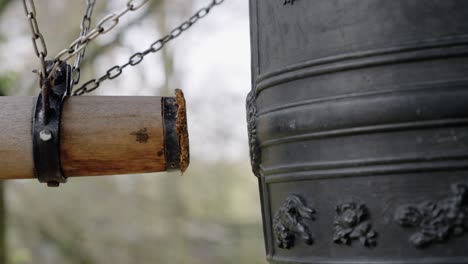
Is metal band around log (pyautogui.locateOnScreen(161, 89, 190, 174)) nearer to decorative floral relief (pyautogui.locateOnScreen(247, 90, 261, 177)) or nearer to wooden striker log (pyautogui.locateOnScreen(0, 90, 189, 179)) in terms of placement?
wooden striker log (pyautogui.locateOnScreen(0, 90, 189, 179))

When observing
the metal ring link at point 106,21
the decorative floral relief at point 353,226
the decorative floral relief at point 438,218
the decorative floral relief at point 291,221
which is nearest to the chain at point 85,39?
the metal ring link at point 106,21

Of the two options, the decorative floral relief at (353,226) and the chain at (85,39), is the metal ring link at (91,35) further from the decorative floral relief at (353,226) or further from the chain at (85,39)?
the decorative floral relief at (353,226)

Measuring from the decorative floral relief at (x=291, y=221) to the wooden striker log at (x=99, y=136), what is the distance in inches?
11.7

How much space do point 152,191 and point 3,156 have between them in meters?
7.31

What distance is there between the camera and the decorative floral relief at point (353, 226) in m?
1.39

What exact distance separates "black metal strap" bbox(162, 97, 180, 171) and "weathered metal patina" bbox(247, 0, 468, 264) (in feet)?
0.81

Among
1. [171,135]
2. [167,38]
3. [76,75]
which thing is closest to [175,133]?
[171,135]

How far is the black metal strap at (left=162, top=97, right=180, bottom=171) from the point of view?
1690 millimetres

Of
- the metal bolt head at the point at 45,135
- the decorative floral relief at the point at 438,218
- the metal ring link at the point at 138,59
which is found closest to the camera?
the decorative floral relief at the point at 438,218

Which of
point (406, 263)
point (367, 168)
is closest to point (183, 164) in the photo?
point (367, 168)

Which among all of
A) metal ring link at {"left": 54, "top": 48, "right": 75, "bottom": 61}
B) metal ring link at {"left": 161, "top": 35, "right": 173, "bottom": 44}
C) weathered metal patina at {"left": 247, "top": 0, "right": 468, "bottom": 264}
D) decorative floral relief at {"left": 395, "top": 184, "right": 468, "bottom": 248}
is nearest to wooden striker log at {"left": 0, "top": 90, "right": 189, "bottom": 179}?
metal ring link at {"left": 54, "top": 48, "right": 75, "bottom": 61}

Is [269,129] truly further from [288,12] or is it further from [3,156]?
[3,156]

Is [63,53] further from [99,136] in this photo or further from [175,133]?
[175,133]

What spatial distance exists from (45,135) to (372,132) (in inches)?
29.3
